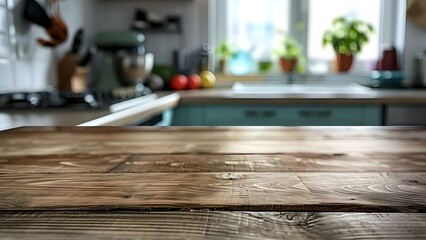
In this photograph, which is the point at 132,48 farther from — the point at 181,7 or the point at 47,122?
the point at 47,122

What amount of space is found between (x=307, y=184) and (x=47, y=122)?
2.76ft

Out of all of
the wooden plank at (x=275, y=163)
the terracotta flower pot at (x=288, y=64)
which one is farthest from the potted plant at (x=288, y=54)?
the wooden plank at (x=275, y=163)

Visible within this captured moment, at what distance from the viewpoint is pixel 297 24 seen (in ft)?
9.91

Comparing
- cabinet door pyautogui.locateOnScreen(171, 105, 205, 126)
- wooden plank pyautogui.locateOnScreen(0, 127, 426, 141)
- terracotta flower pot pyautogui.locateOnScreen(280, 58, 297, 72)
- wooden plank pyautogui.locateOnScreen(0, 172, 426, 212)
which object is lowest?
cabinet door pyautogui.locateOnScreen(171, 105, 205, 126)

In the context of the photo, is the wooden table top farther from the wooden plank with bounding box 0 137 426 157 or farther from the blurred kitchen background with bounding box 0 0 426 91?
the blurred kitchen background with bounding box 0 0 426 91

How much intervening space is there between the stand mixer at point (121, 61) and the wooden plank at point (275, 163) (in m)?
1.63

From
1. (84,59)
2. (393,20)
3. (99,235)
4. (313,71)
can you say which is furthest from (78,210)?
(393,20)

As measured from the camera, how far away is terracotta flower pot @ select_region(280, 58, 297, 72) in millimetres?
2941

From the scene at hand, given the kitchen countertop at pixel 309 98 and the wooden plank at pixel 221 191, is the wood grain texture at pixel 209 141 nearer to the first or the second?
the wooden plank at pixel 221 191

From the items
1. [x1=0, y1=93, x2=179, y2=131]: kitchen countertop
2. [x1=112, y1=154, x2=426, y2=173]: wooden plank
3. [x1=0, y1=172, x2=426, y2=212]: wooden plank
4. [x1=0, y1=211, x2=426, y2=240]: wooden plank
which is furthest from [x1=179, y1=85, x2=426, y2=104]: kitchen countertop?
[x1=0, y1=211, x2=426, y2=240]: wooden plank

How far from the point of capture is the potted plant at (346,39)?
9.55 ft

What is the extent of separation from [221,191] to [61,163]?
0.95 ft

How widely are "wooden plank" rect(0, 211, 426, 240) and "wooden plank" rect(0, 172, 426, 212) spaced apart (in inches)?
0.8

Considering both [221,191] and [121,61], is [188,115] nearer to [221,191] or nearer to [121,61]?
[121,61]
